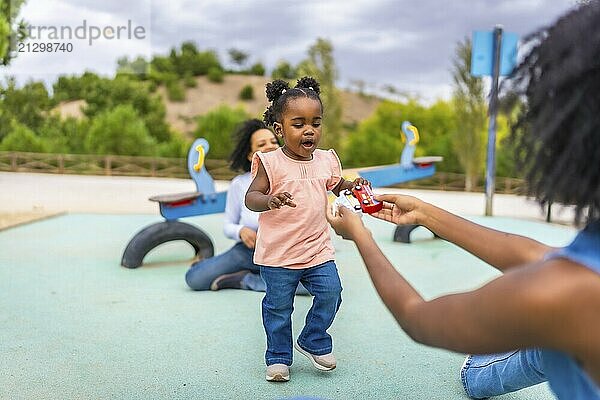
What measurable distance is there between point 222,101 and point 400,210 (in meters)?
49.8

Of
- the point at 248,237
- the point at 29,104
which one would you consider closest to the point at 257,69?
the point at 29,104

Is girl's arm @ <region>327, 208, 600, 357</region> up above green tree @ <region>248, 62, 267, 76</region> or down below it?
below

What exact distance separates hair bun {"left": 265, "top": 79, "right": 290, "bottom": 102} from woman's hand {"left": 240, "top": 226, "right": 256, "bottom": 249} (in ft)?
4.91

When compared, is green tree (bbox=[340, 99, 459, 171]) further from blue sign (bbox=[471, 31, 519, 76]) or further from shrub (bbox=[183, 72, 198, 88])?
shrub (bbox=[183, 72, 198, 88])

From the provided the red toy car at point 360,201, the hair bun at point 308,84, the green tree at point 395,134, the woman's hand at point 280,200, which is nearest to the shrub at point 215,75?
the green tree at point 395,134

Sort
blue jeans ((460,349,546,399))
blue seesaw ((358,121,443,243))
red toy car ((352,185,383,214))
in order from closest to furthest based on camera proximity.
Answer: red toy car ((352,185,383,214)) → blue jeans ((460,349,546,399)) → blue seesaw ((358,121,443,243))

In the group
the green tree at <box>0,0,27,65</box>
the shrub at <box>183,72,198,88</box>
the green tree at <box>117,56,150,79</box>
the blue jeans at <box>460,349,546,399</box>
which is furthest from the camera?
the shrub at <box>183,72,198,88</box>

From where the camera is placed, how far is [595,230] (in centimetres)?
119

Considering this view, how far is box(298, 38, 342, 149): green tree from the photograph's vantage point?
909 inches

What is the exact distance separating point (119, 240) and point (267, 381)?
15.0 ft

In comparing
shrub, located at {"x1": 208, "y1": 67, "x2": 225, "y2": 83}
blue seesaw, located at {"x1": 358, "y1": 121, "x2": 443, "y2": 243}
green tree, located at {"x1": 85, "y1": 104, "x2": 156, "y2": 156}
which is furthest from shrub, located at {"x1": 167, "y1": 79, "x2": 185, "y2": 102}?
blue seesaw, located at {"x1": 358, "y1": 121, "x2": 443, "y2": 243}

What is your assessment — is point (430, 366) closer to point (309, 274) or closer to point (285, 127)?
point (309, 274)

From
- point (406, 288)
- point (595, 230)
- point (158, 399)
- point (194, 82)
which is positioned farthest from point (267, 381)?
point (194, 82)

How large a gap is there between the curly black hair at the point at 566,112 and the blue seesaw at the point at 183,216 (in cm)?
433
